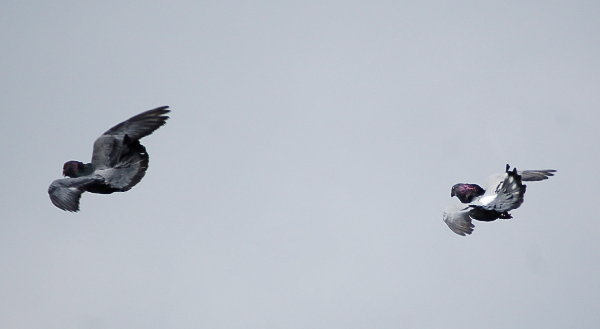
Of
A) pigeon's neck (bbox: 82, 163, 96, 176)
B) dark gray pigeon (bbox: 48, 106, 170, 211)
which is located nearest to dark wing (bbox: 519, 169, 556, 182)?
dark gray pigeon (bbox: 48, 106, 170, 211)

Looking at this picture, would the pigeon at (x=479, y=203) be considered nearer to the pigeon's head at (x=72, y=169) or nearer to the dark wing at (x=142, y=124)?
the dark wing at (x=142, y=124)

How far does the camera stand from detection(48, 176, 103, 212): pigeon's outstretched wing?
3331 centimetres

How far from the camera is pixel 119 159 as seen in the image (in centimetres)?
3541

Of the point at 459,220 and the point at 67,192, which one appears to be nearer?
the point at 67,192

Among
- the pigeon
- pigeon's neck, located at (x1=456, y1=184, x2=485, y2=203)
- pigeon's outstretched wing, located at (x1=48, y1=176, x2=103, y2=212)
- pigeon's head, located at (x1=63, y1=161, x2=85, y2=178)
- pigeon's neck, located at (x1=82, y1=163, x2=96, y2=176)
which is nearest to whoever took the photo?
pigeon's outstretched wing, located at (x1=48, y1=176, x2=103, y2=212)

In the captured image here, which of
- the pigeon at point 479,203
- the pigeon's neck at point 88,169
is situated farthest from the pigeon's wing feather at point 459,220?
the pigeon's neck at point 88,169

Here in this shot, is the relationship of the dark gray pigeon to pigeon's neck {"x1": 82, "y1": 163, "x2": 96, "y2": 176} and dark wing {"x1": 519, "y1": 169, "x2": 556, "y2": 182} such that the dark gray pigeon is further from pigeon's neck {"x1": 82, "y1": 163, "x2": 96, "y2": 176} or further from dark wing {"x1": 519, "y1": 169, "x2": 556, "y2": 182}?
dark wing {"x1": 519, "y1": 169, "x2": 556, "y2": 182}

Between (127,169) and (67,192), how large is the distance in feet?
7.47

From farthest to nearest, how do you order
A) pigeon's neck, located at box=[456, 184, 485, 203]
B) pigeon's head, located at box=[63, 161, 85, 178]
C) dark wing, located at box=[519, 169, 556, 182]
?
dark wing, located at box=[519, 169, 556, 182], pigeon's neck, located at box=[456, 184, 485, 203], pigeon's head, located at box=[63, 161, 85, 178]

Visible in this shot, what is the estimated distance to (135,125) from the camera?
35.6 metres

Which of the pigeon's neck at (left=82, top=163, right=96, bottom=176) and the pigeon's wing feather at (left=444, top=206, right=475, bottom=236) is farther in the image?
the pigeon's wing feather at (left=444, top=206, right=475, bottom=236)

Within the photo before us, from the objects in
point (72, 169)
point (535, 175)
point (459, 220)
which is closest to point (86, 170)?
point (72, 169)

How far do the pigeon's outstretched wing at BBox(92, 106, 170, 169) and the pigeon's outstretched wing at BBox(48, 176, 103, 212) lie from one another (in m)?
1.08

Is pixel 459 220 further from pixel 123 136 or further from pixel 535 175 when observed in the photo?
pixel 123 136
